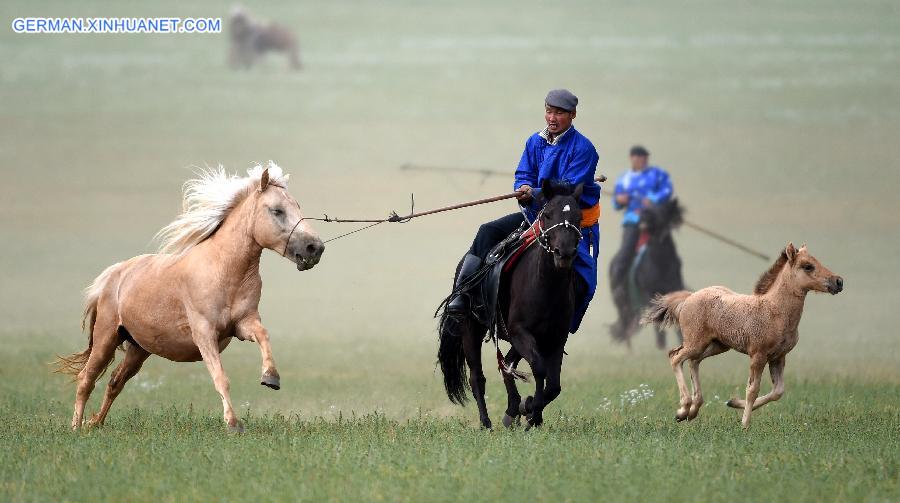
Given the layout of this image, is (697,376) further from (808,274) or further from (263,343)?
(263,343)

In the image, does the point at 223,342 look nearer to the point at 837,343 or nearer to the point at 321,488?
the point at 321,488

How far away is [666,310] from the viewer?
13594 mm

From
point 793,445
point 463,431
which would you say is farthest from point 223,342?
point 793,445

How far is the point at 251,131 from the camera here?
42875 mm

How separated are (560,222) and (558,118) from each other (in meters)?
1.18

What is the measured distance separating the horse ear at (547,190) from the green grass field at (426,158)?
2702mm

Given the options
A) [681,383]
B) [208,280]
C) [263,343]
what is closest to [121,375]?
[208,280]

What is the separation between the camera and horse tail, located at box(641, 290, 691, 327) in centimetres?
1348

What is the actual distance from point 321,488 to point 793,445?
11.1 ft

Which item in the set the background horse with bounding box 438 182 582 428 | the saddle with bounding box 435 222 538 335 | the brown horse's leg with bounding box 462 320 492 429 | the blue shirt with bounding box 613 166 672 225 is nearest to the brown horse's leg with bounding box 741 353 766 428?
the background horse with bounding box 438 182 582 428

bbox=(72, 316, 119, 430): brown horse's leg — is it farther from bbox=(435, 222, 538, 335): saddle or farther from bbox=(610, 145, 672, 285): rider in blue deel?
bbox=(610, 145, 672, 285): rider in blue deel

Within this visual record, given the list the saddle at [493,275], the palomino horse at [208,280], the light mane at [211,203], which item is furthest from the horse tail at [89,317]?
the saddle at [493,275]

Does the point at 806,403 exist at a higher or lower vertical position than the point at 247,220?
lower

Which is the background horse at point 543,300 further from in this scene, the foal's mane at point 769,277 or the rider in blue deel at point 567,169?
the foal's mane at point 769,277
